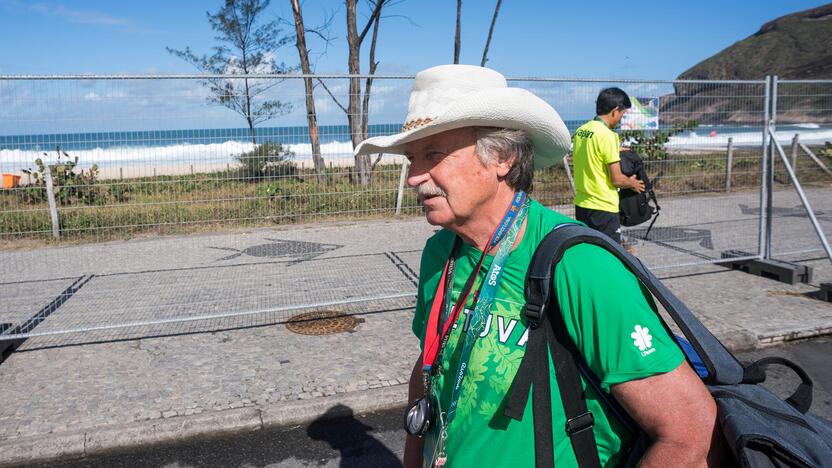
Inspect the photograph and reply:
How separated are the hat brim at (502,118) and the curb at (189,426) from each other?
9.66 feet

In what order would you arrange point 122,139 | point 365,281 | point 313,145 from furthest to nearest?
point 365,281 < point 313,145 < point 122,139

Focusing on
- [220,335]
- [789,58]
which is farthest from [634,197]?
[789,58]

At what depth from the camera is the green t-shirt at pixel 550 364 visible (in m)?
1.42

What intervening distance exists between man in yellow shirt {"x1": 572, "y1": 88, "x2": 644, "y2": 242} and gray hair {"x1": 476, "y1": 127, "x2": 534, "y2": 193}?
14.2 ft

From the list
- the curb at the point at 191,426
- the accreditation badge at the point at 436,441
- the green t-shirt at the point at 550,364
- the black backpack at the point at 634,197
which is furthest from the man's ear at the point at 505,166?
the black backpack at the point at 634,197

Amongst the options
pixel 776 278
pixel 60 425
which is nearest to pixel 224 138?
pixel 60 425

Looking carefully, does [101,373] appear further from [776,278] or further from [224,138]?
[776,278]

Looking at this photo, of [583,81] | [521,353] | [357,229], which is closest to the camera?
[521,353]

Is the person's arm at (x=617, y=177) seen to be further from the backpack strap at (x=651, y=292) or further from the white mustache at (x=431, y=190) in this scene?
the backpack strap at (x=651, y=292)

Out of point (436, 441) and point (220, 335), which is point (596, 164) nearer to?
point (220, 335)

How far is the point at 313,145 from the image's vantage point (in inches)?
245

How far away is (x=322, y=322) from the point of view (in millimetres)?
6285

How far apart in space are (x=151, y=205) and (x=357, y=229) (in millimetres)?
5375

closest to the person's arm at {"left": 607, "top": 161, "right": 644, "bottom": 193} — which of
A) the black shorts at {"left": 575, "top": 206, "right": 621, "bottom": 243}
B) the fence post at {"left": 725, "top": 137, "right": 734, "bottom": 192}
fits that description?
the black shorts at {"left": 575, "top": 206, "right": 621, "bottom": 243}
